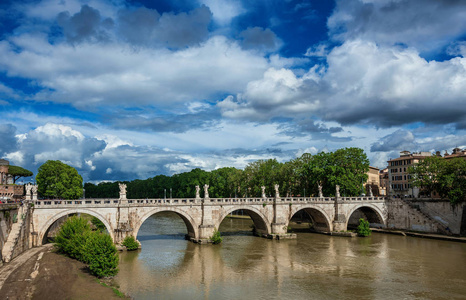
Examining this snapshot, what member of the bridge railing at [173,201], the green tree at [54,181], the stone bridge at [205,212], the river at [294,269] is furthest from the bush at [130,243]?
the green tree at [54,181]

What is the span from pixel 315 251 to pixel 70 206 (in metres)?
32.1

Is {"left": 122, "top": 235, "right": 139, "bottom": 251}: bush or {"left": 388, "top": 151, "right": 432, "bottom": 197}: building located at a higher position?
{"left": 388, "top": 151, "right": 432, "bottom": 197}: building

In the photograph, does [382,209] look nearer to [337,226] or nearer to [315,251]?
[337,226]

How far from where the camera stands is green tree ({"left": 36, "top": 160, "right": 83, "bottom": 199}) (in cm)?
6988

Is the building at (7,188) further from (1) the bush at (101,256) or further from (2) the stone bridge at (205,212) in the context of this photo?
(1) the bush at (101,256)

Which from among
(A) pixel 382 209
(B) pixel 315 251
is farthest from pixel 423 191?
(B) pixel 315 251

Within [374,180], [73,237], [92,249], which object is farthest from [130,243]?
[374,180]

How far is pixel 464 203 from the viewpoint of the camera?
57.4 m

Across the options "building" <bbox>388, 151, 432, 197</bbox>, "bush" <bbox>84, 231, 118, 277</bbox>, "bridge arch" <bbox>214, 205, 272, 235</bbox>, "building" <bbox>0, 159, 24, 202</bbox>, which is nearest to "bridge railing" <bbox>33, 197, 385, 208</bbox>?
"bridge arch" <bbox>214, 205, 272, 235</bbox>

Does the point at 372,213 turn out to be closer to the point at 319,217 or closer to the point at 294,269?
the point at 319,217

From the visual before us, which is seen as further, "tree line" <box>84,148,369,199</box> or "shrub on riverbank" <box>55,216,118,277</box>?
"tree line" <box>84,148,369,199</box>

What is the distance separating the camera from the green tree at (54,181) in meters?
69.9

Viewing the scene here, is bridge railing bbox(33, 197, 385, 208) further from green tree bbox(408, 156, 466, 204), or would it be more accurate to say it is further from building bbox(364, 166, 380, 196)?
building bbox(364, 166, 380, 196)

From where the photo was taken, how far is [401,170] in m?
95.3
